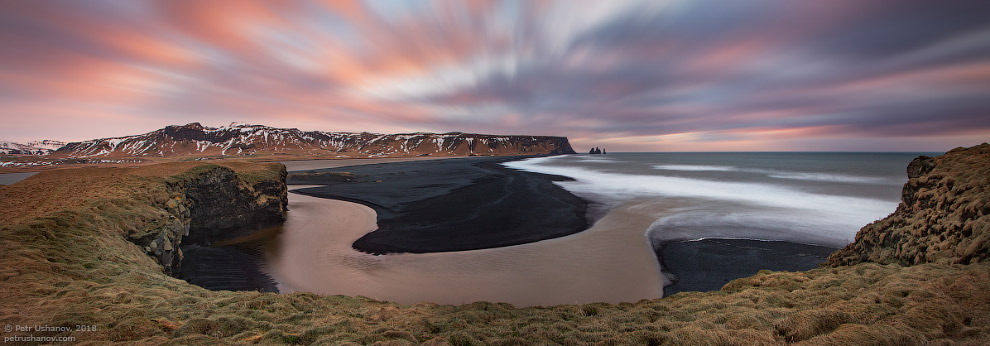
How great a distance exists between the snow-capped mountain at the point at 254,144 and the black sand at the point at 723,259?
144 m

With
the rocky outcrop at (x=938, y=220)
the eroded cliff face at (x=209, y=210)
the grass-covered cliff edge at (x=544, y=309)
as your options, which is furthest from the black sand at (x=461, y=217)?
the rocky outcrop at (x=938, y=220)

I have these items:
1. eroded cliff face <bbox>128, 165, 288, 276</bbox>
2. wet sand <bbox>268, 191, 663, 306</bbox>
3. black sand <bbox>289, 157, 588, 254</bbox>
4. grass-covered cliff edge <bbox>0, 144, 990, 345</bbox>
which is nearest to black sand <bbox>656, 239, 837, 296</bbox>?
wet sand <bbox>268, 191, 663, 306</bbox>

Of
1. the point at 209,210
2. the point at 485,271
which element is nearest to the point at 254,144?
the point at 209,210

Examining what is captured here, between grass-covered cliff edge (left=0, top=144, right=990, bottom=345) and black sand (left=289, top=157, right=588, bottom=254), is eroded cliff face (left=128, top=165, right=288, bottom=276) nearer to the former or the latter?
grass-covered cliff edge (left=0, top=144, right=990, bottom=345)

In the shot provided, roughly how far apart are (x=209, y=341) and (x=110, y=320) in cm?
173

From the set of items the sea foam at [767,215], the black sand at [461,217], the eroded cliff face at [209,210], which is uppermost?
the eroded cliff face at [209,210]

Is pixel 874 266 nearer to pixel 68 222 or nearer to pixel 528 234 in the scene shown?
pixel 528 234

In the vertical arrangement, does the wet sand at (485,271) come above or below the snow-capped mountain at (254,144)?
below

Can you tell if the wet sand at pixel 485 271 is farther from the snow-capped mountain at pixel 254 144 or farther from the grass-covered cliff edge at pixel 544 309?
the snow-capped mountain at pixel 254 144

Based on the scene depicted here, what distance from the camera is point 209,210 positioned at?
50.0ft

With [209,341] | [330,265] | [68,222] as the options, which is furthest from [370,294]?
[68,222]

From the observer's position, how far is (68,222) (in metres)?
8.09

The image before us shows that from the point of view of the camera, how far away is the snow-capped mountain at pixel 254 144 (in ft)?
483

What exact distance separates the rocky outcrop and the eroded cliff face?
20444mm
